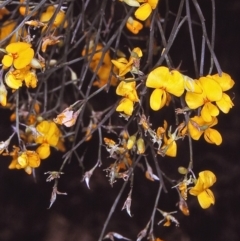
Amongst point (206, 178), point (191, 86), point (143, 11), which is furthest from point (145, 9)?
point (206, 178)

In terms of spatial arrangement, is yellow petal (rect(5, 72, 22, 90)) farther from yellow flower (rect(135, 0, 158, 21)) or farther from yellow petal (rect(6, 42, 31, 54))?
yellow flower (rect(135, 0, 158, 21))

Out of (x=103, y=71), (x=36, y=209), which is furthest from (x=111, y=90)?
(x=36, y=209)

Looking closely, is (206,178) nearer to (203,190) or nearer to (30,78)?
(203,190)

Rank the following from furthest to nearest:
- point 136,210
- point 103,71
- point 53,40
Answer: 1. point 136,210
2. point 103,71
3. point 53,40

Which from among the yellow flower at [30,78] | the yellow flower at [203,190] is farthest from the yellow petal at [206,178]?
the yellow flower at [30,78]

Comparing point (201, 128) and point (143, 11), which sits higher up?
point (143, 11)

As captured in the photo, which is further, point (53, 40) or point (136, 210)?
point (136, 210)

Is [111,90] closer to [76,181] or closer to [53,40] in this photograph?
[76,181]

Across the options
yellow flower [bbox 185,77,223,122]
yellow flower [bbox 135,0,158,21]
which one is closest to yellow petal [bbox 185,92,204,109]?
yellow flower [bbox 185,77,223,122]
